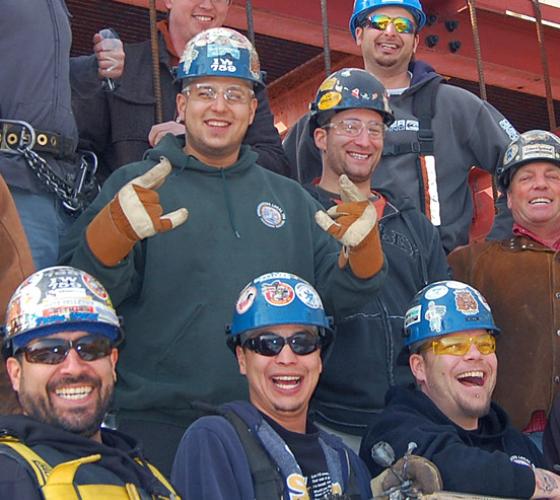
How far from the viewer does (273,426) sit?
448 cm

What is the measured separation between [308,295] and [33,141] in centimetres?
128

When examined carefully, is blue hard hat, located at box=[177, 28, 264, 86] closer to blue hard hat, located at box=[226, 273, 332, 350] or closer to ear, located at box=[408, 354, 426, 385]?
blue hard hat, located at box=[226, 273, 332, 350]

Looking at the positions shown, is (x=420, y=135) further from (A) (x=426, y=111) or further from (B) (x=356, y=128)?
(B) (x=356, y=128)

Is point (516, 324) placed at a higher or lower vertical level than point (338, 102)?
lower

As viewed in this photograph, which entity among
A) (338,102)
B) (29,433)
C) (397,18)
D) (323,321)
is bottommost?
(29,433)

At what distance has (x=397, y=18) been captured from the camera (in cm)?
651

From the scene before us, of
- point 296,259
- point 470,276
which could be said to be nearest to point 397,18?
point 470,276

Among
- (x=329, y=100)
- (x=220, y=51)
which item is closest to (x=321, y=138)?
(x=329, y=100)

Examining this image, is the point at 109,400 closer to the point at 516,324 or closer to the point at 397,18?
the point at 516,324

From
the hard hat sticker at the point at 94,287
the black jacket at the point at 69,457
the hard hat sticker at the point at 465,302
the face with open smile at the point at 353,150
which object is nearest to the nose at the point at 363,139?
the face with open smile at the point at 353,150

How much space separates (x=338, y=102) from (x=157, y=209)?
1638 millimetres

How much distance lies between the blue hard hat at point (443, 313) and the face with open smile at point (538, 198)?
0.77 m

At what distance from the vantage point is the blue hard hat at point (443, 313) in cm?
513

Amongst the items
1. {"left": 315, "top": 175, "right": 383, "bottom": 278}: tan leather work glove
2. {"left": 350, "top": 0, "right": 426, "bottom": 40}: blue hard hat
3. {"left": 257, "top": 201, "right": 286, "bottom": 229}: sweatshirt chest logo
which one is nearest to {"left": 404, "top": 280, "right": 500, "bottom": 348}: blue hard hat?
{"left": 315, "top": 175, "right": 383, "bottom": 278}: tan leather work glove
